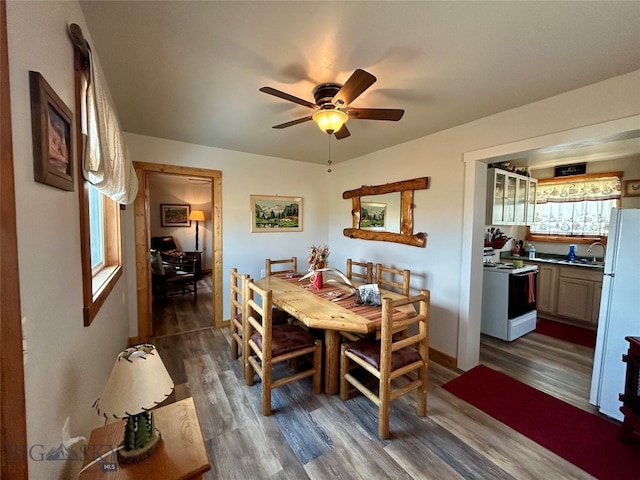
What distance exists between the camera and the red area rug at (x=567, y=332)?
10.7 feet

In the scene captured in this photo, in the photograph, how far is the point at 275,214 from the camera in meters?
4.02

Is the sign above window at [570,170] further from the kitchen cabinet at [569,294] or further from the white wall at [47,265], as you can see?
the white wall at [47,265]

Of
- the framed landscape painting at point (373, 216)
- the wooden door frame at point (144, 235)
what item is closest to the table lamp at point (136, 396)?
the wooden door frame at point (144, 235)

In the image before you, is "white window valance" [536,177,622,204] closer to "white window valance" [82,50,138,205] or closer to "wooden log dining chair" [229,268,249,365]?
"wooden log dining chair" [229,268,249,365]

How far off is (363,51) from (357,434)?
7.91 feet

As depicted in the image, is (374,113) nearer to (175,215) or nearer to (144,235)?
(144,235)

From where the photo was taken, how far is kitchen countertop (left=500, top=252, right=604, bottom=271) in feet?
11.8

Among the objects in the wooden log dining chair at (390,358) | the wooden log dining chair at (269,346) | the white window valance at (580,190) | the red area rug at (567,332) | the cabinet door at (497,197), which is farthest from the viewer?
the white window valance at (580,190)

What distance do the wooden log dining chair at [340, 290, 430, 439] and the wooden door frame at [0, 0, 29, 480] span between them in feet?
5.10

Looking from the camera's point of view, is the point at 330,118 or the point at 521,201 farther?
the point at 521,201

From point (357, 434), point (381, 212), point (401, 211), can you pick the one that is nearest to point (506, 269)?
point (401, 211)

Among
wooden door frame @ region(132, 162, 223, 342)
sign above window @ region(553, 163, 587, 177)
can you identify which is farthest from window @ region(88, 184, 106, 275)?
sign above window @ region(553, 163, 587, 177)

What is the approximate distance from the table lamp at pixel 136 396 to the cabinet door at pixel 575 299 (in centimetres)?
484

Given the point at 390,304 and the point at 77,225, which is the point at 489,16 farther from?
the point at 77,225
